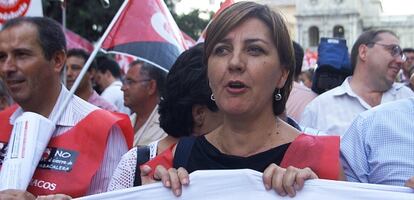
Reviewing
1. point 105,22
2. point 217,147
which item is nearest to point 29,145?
point 217,147

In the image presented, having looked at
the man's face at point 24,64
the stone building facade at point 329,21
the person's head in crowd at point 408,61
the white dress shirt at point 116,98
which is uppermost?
the man's face at point 24,64

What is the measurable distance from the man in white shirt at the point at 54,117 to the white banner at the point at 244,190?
0.54 meters

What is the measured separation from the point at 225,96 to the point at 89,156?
0.81 meters

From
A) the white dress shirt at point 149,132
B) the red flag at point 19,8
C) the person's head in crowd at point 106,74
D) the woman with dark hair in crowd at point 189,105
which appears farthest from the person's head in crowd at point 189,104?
the person's head in crowd at point 106,74

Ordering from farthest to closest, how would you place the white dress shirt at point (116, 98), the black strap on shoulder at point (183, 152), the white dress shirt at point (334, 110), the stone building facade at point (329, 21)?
the stone building facade at point (329, 21) → the white dress shirt at point (116, 98) → the white dress shirt at point (334, 110) → the black strap on shoulder at point (183, 152)

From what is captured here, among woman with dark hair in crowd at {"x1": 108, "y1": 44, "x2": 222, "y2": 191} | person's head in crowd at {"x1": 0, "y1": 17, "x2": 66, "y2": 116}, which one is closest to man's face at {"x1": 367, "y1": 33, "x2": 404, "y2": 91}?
woman with dark hair in crowd at {"x1": 108, "y1": 44, "x2": 222, "y2": 191}

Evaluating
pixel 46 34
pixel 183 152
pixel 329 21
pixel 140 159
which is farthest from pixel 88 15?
pixel 329 21

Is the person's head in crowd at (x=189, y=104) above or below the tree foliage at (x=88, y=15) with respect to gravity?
above

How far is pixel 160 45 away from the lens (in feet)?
14.7

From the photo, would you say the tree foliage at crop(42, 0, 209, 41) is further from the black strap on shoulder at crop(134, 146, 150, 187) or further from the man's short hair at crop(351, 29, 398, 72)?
the black strap on shoulder at crop(134, 146, 150, 187)

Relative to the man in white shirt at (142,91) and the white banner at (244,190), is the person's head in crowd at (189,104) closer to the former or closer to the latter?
the white banner at (244,190)

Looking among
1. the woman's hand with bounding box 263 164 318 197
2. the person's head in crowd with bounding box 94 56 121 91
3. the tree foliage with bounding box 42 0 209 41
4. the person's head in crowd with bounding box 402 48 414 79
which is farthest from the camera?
the tree foliage with bounding box 42 0 209 41

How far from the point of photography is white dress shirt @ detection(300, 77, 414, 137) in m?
4.34

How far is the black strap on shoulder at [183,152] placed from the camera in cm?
224
